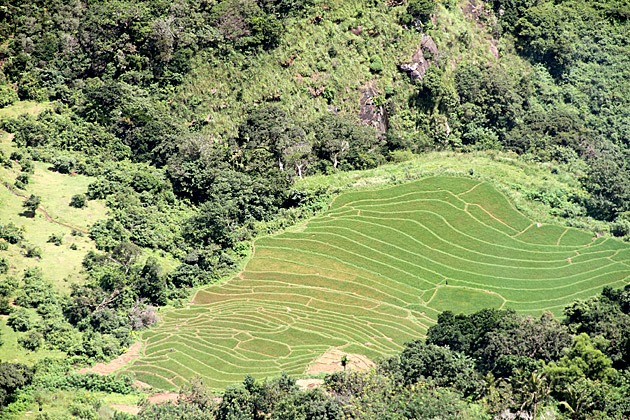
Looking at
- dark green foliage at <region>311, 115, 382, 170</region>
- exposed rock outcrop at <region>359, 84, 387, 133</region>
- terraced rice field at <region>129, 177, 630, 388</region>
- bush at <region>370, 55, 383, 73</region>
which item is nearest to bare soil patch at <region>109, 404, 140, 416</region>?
terraced rice field at <region>129, 177, 630, 388</region>

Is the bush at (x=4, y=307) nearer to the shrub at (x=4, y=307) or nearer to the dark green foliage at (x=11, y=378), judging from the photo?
the shrub at (x=4, y=307)

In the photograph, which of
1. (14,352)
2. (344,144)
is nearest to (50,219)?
(14,352)

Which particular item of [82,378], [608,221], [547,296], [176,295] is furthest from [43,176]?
[608,221]

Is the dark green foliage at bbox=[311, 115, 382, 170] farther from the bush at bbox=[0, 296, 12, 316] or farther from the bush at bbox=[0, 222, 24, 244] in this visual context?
the bush at bbox=[0, 296, 12, 316]

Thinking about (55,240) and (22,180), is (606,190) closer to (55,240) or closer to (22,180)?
(55,240)

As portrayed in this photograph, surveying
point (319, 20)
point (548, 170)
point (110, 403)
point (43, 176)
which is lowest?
point (110, 403)

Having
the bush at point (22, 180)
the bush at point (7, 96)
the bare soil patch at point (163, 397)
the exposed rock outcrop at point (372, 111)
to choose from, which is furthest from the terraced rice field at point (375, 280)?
the bush at point (7, 96)

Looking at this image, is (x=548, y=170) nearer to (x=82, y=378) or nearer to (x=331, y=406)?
(x=331, y=406)
